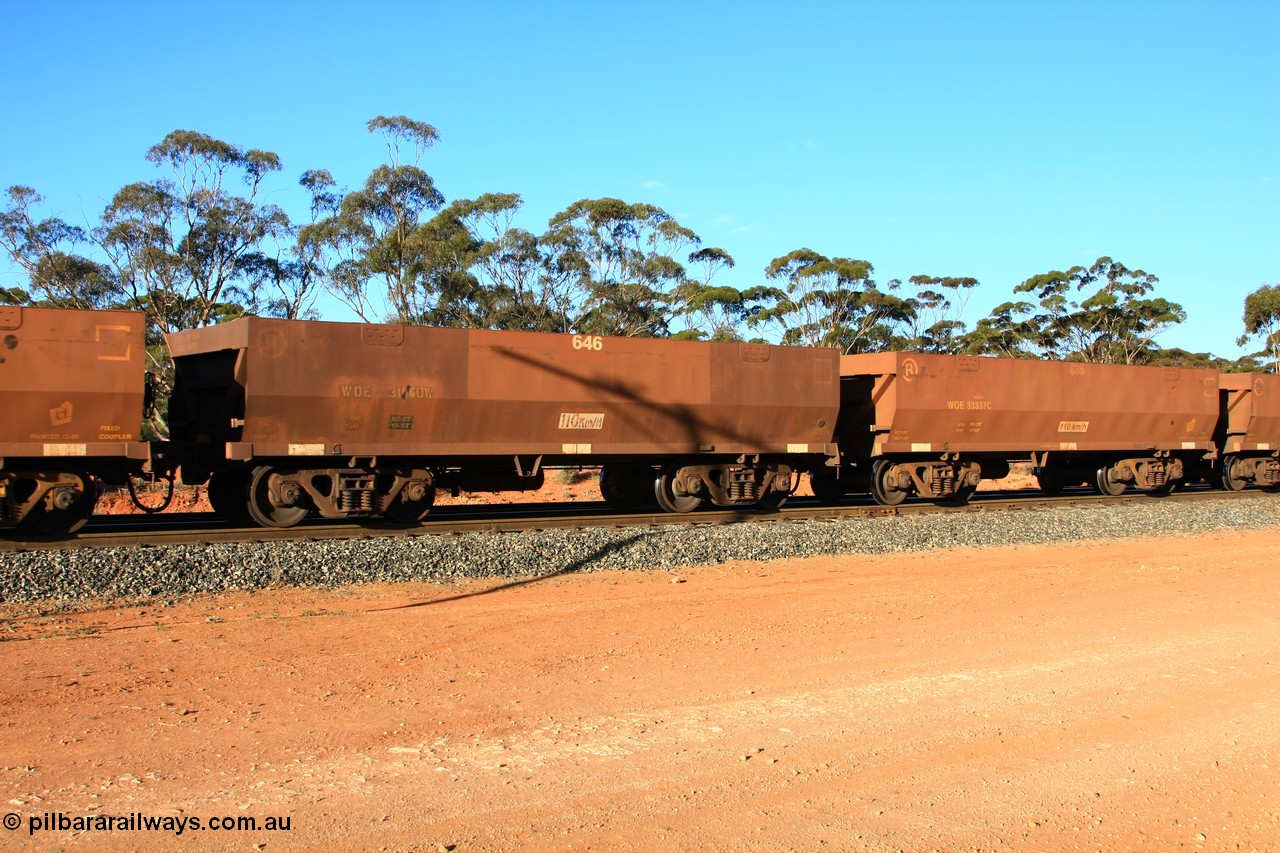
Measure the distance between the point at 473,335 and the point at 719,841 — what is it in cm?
1044

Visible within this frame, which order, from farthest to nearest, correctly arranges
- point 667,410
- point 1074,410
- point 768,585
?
point 1074,410 < point 667,410 < point 768,585

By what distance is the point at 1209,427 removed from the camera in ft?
72.5

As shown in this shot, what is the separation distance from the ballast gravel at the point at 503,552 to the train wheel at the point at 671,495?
1.76m

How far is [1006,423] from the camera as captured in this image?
18.8m

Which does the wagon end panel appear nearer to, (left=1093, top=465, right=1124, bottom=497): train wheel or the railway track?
the railway track

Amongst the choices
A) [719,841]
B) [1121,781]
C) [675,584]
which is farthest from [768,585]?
[719,841]

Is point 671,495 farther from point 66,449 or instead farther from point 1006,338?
point 1006,338

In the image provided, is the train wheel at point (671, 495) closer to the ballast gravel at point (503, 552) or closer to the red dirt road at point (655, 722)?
the ballast gravel at point (503, 552)

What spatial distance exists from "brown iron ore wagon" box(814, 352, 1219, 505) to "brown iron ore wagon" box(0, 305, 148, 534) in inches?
449

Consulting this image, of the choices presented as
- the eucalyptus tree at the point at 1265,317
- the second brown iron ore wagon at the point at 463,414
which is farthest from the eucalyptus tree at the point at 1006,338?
the second brown iron ore wagon at the point at 463,414

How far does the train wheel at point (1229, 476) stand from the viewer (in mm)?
23438

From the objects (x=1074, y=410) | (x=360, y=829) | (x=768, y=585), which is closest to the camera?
(x=360, y=829)

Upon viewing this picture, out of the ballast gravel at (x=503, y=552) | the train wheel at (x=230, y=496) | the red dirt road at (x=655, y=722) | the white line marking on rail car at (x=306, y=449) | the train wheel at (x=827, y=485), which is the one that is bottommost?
the red dirt road at (x=655, y=722)

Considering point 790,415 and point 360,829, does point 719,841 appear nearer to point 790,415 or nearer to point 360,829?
point 360,829
